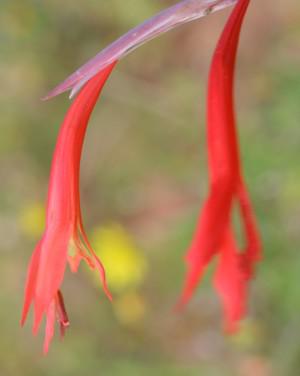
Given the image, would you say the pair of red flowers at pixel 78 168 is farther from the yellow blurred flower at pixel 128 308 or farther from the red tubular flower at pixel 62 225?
the yellow blurred flower at pixel 128 308

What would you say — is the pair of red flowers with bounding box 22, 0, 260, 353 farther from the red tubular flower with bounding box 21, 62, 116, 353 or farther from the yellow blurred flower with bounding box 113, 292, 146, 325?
the yellow blurred flower with bounding box 113, 292, 146, 325

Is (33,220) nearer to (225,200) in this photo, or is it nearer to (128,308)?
(128,308)

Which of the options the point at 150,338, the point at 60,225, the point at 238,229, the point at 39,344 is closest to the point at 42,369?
A: the point at 39,344

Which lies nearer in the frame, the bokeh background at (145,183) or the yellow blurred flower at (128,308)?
the bokeh background at (145,183)

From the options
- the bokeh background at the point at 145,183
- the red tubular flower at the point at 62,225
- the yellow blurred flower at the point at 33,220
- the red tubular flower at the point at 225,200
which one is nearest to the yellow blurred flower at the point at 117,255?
the bokeh background at the point at 145,183

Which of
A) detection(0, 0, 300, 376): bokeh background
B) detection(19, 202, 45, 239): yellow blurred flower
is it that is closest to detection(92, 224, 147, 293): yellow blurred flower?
detection(0, 0, 300, 376): bokeh background
